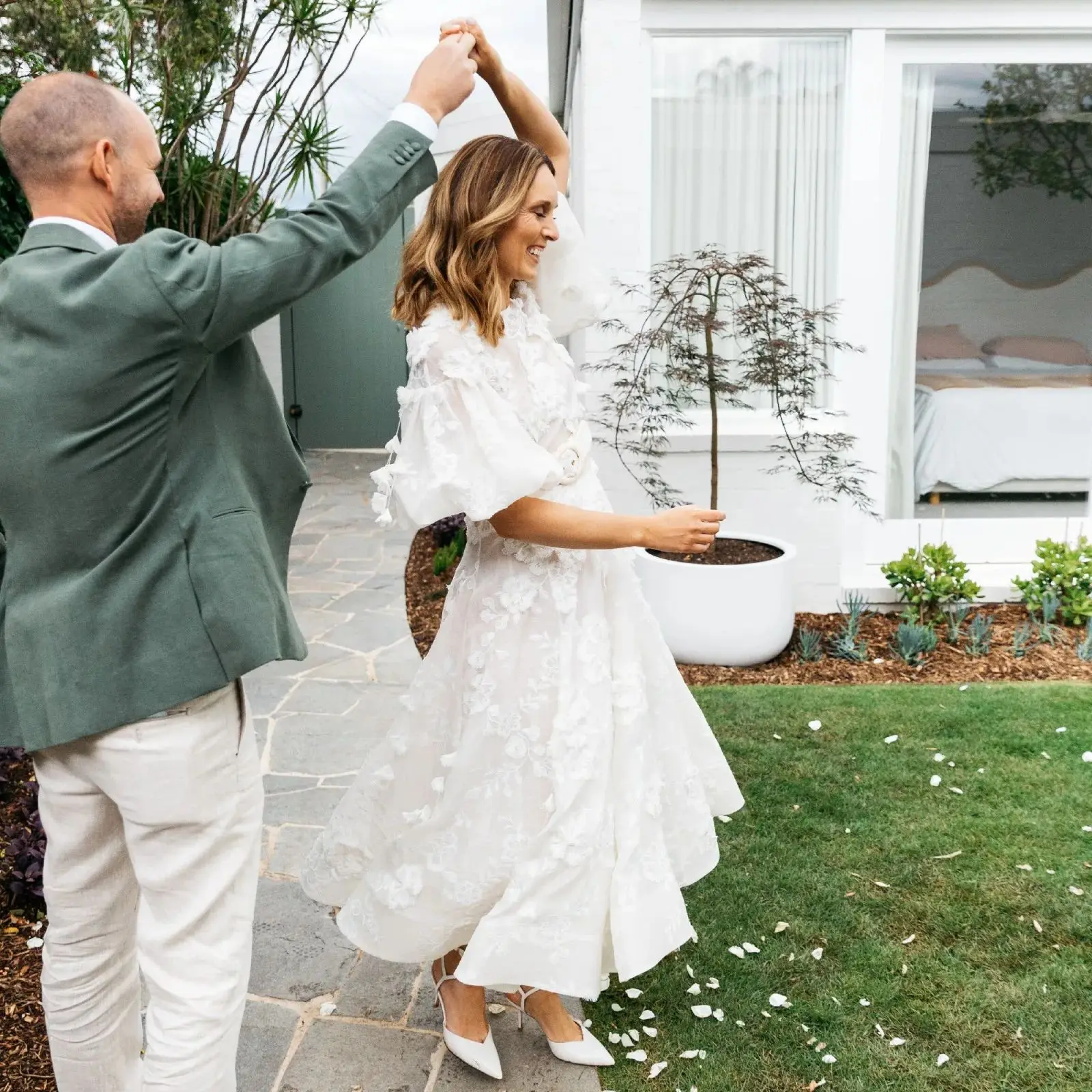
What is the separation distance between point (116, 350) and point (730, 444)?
4.04 m

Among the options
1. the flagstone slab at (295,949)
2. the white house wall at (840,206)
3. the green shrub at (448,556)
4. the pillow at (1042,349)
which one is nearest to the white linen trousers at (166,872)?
the flagstone slab at (295,949)

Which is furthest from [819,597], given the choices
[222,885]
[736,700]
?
[222,885]

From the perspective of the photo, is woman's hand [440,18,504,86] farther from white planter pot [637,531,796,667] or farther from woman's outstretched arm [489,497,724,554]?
white planter pot [637,531,796,667]

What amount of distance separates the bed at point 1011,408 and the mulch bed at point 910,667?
0.83 m

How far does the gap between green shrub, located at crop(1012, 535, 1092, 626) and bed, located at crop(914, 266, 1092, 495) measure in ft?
1.95

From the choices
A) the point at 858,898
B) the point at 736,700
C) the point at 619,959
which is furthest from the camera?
the point at 736,700

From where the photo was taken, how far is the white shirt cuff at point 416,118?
58.6 inches

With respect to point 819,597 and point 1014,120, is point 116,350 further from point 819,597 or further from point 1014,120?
point 1014,120

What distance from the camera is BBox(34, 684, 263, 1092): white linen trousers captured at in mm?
1506

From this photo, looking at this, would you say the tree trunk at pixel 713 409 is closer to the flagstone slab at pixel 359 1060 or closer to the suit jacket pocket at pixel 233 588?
the flagstone slab at pixel 359 1060

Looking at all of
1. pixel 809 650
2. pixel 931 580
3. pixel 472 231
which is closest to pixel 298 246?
pixel 472 231

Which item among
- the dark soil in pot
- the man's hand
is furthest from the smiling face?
the dark soil in pot

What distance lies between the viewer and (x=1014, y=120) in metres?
5.29

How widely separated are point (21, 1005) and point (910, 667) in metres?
3.55
